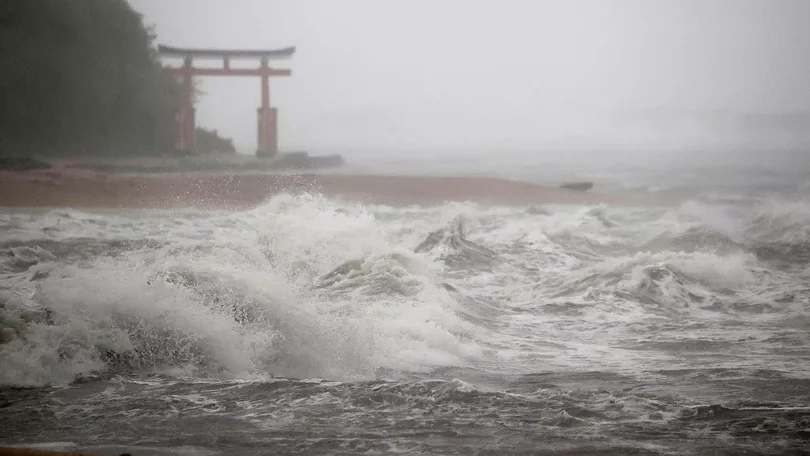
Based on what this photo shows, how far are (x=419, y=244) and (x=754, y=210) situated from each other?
1639mm

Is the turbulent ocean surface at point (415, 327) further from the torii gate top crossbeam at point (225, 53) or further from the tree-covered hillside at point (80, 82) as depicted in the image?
the torii gate top crossbeam at point (225, 53)

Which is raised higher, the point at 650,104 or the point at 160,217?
the point at 650,104

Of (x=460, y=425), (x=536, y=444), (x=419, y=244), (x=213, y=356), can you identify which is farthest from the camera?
(x=419, y=244)

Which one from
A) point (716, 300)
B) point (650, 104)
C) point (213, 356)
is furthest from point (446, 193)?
point (213, 356)

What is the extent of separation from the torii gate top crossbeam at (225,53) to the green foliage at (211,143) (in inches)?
14.3

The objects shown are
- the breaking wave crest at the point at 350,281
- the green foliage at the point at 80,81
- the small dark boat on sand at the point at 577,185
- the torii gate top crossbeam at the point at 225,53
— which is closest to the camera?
the breaking wave crest at the point at 350,281

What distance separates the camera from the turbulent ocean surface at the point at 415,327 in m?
1.99

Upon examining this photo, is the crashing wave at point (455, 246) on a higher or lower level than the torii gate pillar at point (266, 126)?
lower

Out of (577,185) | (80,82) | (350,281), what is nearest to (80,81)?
(80,82)

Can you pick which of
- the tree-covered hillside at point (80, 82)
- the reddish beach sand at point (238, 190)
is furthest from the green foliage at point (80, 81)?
the reddish beach sand at point (238, 190)

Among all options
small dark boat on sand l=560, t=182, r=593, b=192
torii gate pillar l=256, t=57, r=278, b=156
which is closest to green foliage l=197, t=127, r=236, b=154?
torii gate pillar l=256, t=57, r=278, b=156

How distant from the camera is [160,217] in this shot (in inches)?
154

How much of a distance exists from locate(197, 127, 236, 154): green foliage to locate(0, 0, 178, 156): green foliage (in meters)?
0.15

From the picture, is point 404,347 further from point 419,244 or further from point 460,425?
point 419,244
